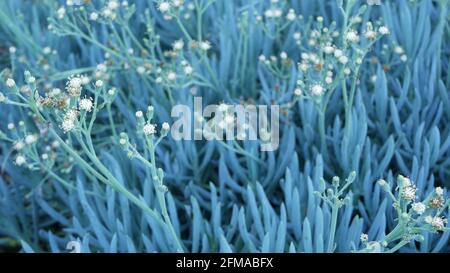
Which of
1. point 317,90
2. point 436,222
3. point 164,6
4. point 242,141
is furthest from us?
point 242,141

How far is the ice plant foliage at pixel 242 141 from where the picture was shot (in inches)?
53.1

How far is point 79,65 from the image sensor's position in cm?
199

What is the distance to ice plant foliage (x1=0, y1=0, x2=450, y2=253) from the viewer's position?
4.42ft

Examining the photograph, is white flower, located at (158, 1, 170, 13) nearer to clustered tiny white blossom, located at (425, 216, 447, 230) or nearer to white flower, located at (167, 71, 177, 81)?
white flower, located at (167, 71, 177, 81)

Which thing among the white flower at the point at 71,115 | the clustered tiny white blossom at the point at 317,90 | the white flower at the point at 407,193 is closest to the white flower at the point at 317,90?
the clustered tiny white blossom at the point at 317,90

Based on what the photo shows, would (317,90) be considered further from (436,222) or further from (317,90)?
(436,222)

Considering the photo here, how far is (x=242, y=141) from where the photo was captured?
1.67 m

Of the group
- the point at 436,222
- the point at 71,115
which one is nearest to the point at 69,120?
the point at 71,115

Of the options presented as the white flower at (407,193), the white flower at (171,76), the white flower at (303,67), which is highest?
the white flower at (303,67)

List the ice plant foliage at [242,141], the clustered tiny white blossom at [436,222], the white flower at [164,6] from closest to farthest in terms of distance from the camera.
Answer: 1. the clustered tiny white blossom at [436,222]
2. the ice plant foliage at [242,141]
3. the white flower at [164,6]

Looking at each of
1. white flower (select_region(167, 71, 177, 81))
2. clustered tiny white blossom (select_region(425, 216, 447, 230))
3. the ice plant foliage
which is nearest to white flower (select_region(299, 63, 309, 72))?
the ice plant foliage

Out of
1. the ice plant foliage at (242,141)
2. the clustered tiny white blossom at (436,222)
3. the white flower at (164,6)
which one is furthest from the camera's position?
the white flower at (164,6)

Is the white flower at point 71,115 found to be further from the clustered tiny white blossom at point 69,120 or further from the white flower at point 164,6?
the white flower at point 164,6
